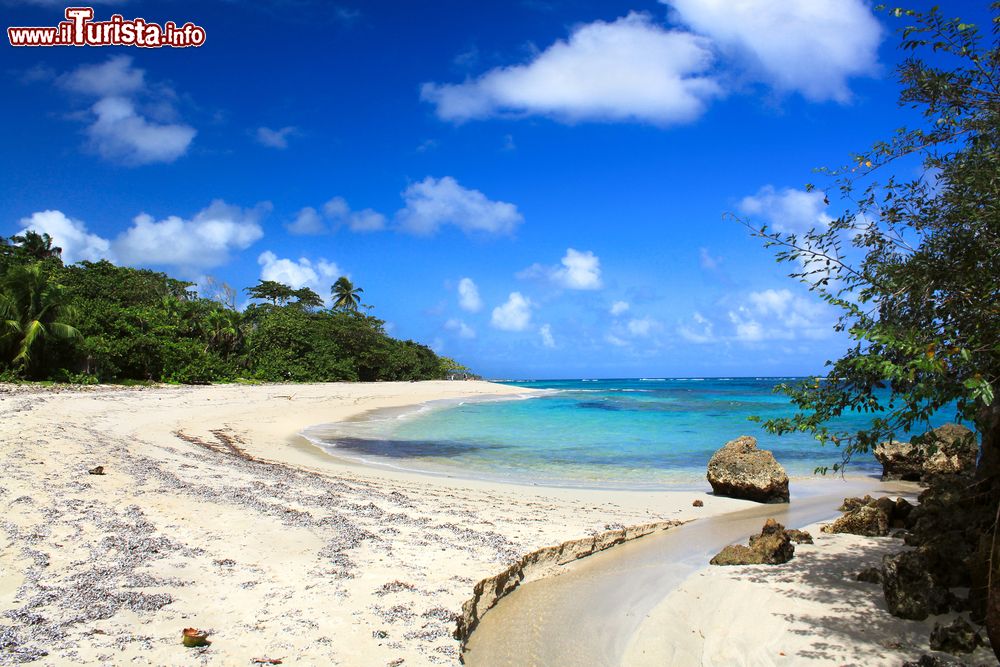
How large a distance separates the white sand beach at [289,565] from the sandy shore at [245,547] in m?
0.02

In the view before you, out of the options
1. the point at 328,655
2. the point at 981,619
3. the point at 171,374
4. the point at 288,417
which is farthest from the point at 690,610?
the point at 171,374

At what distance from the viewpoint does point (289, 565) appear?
5.63 meters

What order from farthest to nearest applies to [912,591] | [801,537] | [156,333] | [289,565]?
[156,333] < [801,537] < [289,565] < [912,591]

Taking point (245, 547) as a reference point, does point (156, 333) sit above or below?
above

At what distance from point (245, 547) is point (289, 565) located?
2.38ft

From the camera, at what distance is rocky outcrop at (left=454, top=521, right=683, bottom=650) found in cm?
504

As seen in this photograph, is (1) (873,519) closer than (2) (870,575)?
No

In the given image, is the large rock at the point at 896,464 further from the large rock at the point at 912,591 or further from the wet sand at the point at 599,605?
the large rock at the point at 912,591

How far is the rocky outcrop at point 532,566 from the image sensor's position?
504 centimetres

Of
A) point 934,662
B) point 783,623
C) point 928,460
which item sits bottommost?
point 783,623

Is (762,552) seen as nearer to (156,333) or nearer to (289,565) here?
(289,565)

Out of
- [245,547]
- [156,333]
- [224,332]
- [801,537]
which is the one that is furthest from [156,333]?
[801,537]

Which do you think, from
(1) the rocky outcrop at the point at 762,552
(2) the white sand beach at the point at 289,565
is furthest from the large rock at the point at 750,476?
(1) the rocky outcrop at the point at 762,552

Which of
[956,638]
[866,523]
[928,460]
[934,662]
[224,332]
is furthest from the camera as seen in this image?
[224,332]
